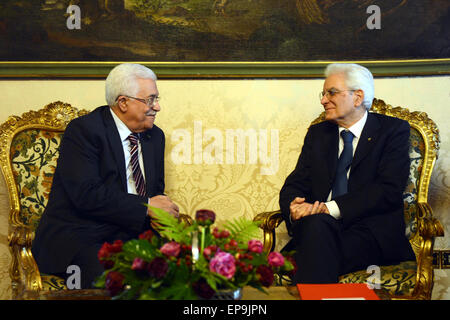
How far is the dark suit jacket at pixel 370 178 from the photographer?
330 cm

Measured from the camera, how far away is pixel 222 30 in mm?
4074

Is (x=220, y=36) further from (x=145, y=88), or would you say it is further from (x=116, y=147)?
(x=116, y=147)

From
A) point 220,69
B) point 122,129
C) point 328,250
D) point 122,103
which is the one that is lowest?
point 328,250

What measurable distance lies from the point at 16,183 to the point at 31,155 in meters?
0.22

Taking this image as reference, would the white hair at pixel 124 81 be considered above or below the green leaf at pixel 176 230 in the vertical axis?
above

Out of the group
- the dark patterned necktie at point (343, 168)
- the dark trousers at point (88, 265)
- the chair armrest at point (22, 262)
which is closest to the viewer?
the dark trousers at point (88, 265)

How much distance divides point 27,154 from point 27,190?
0.25m

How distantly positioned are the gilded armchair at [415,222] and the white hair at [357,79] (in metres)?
0.27

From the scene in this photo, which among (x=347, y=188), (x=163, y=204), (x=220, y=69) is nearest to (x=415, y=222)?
(x=347, y=188)

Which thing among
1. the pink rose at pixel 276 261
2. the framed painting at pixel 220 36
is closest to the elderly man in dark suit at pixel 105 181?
the framed painting at pixel 220 36

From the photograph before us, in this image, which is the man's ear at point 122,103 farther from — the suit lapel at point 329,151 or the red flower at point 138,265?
the red flower at point 138,265

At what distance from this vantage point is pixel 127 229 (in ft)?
10.7

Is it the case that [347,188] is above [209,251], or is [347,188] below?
above
